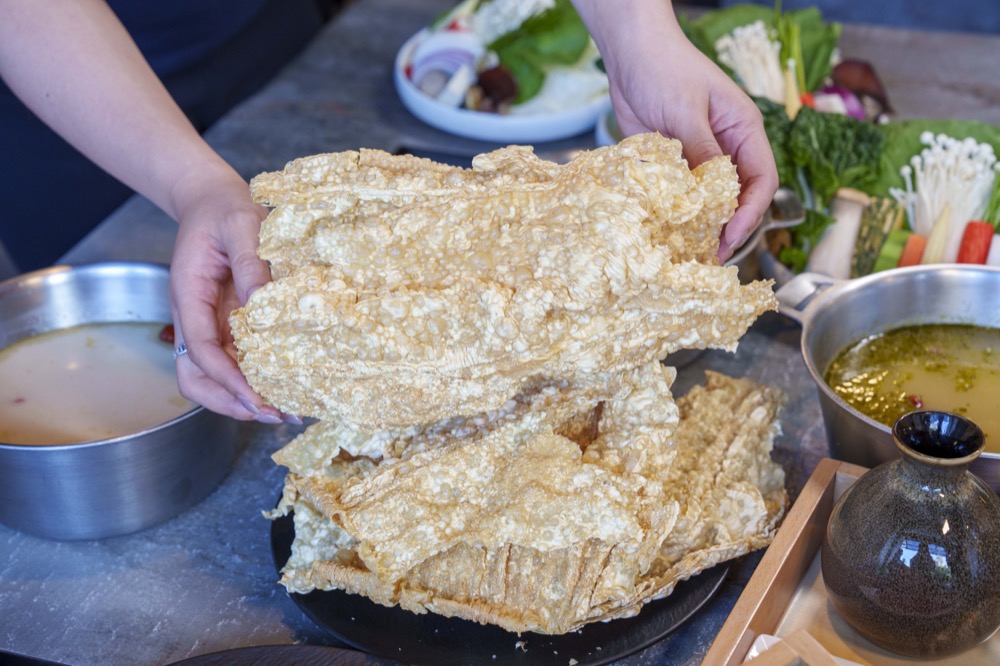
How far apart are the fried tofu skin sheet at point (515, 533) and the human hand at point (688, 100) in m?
0.46

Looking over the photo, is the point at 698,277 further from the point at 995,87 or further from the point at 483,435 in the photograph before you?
the point at 995,87

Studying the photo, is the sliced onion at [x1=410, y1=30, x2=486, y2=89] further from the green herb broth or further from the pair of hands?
the green herb broth

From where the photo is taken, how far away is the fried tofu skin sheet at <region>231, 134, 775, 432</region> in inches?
51.2

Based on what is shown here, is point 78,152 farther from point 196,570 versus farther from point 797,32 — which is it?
point 797,32

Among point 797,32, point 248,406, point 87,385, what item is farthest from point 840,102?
point 87,385

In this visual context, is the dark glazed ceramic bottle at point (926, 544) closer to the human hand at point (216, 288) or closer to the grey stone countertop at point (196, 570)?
the grey stone countertop at point (196, 570)

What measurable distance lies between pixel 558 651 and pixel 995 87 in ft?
9.84

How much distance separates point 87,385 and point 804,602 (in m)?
1.43

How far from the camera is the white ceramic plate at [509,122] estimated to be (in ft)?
10.4

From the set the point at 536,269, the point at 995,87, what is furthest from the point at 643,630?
the point at 995,87

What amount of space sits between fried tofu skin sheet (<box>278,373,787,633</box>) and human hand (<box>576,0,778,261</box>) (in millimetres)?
457

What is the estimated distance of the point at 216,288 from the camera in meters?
1.71

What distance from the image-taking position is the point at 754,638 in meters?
1.35

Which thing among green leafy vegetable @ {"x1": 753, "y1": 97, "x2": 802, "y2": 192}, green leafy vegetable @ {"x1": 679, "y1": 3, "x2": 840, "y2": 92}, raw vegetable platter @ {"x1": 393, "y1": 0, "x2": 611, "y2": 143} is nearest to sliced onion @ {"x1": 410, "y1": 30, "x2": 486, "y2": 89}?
raw vegetable platter @ {"x1": 393, "y1": 0, "x2": 611, "y2": 143}
